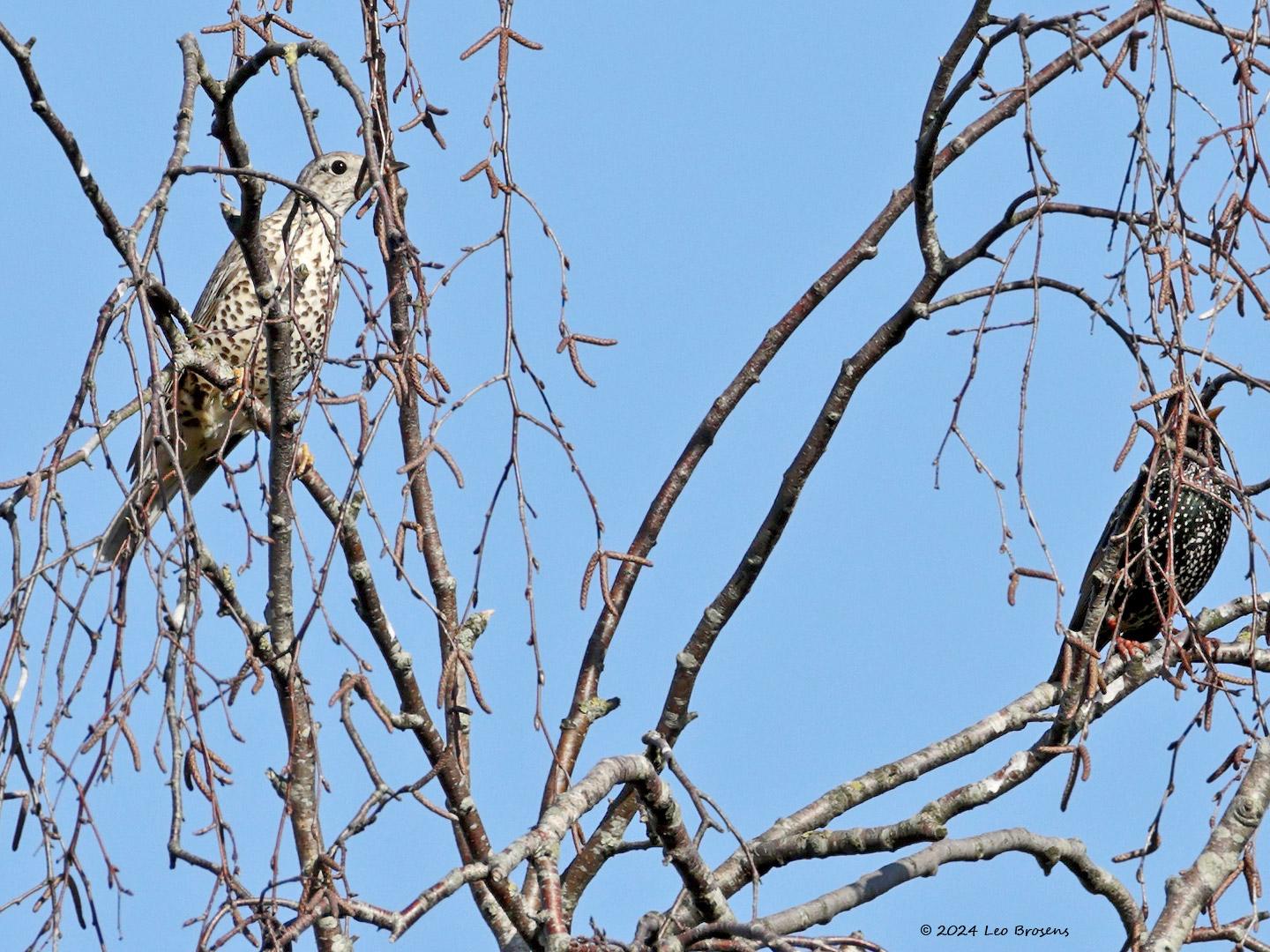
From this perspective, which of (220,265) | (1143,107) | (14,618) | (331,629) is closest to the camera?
(14,618)

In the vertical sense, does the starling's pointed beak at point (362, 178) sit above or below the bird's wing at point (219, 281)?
below

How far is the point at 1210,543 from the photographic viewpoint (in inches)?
241

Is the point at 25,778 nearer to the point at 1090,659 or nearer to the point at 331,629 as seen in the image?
the point at 331,629

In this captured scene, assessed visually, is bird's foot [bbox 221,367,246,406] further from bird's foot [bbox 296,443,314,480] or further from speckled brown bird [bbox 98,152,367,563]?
speckled brown bird [bbox 98,152,367,563]

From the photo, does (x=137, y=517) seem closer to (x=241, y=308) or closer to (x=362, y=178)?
(x=362, y=178)

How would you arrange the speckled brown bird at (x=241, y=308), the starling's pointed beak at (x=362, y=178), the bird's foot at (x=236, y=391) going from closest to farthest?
the starling's pointed beak at (x=362, y=178), the bird's foot at (x=236, y=391), the speckled brown bird at (x=241, y=308)

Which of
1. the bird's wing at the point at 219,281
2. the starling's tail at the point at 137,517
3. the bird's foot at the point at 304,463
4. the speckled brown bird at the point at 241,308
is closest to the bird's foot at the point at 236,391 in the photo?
the bird's foot at the point at 304,463

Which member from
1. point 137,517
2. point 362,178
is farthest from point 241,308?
point 137,517

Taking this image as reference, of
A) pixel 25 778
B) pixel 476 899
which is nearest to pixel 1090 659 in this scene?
pixel 476 899

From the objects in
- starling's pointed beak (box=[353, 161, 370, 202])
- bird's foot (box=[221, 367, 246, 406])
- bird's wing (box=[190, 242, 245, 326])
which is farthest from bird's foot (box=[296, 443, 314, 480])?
bird's wing (box=[190, 242, 245, 326])

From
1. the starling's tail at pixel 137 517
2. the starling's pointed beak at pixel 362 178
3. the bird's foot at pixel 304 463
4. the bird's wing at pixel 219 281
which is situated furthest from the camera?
the bird's wing at pixel 219 281

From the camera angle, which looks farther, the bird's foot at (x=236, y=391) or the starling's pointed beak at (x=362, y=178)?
the bird's foot at (x=236, y=391)

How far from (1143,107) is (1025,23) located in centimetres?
46

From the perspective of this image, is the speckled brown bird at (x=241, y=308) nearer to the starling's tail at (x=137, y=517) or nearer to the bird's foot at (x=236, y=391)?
the bird's foot at (x=236, y=391)
